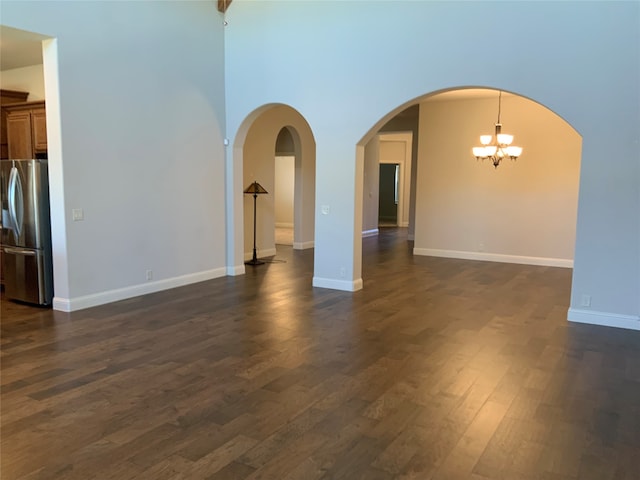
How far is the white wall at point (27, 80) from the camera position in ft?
22.7

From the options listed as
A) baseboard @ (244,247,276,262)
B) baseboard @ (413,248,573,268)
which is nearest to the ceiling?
baseboard @ (244,247,276,262)

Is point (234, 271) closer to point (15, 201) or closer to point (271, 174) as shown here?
point (271, 174)

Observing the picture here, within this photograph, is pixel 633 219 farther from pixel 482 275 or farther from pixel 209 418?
pixel 209 418

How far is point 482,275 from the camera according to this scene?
7855 millimetres

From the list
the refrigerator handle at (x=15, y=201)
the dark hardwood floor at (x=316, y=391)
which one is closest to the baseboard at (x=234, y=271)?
the dark hardwood floor at (x=316, y=391)

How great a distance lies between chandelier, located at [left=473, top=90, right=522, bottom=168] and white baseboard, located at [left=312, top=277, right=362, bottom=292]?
3382mm

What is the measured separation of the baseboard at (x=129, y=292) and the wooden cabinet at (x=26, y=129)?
1994 millimetres

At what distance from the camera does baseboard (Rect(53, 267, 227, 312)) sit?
550cm

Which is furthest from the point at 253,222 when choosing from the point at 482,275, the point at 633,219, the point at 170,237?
the point at 633,219

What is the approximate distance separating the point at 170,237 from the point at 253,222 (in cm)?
279

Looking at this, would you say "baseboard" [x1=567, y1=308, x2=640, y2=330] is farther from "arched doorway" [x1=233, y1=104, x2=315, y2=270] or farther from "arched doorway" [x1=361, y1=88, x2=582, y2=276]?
"arched doorway" [x1=233, y1=104, x2=315, y2=270]

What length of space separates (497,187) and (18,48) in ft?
25.2

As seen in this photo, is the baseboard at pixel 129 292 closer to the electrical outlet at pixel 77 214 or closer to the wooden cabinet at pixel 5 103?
the electrical outlet at pixel 77 214

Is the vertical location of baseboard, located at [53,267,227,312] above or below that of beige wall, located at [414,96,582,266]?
below
